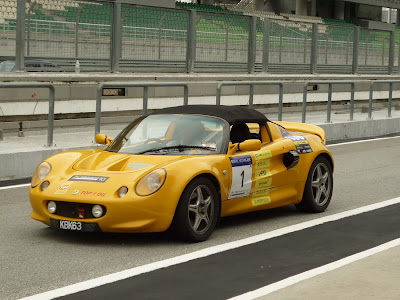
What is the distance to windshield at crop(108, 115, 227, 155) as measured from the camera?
→ 8883 millimetres

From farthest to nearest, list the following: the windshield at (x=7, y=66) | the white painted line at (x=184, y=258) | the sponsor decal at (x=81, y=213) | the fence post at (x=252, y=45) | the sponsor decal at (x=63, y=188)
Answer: the fence post at (x=252, y=45)
the windshield at (x=7, y=66)
the sponsor decal at (x=63, y=188)
the sponsor decal at (x=81, y=213)
the white painted line at (x=184, y=258)

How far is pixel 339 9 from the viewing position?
244ft

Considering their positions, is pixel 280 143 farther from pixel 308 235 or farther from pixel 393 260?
pixel 393 260

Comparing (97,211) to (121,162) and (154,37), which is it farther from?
(154,37)

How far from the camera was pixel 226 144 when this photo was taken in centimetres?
897

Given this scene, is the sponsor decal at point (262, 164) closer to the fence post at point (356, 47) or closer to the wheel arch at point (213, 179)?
the wheel arch at point (213, 179)

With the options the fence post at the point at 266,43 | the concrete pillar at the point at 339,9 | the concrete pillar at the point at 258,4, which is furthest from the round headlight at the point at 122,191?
the concrete pillar at the point at 339,9

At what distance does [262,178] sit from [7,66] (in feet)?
27.5

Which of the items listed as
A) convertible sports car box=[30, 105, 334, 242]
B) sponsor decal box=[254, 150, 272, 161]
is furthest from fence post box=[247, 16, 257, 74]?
sponsor decal box=[254, 150, 272, 161]

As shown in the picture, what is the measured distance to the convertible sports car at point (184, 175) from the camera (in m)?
7.98

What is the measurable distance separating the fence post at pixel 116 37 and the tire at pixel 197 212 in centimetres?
1079

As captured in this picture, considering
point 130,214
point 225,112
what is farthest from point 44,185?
point 225,112

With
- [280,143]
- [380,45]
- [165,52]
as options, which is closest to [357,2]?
[380,45]

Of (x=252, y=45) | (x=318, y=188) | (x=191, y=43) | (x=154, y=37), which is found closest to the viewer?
(x=318, y=188)
